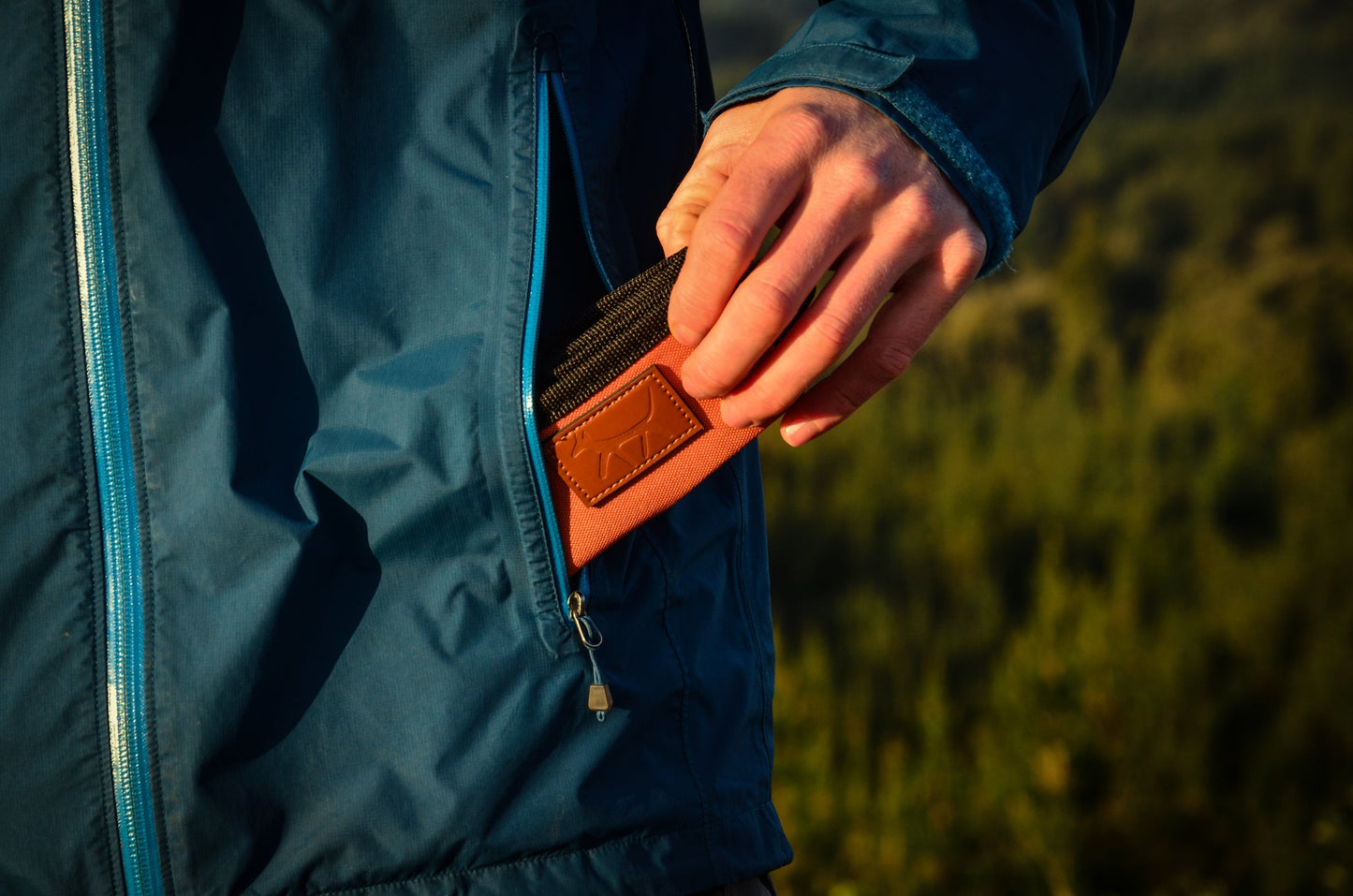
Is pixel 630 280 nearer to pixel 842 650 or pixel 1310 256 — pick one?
pixel 842 650

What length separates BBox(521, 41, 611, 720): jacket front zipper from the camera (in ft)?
3.00

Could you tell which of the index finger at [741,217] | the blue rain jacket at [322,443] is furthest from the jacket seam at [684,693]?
the index finger at [741,217]

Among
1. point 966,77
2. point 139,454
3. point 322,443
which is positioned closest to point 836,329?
point 966,77

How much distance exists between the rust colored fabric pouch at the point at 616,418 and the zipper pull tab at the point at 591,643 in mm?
34

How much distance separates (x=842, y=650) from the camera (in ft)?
11.9

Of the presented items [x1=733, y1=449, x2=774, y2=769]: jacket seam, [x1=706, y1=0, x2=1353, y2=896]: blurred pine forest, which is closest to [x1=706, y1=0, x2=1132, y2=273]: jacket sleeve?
[x1=733, y1=449, x2=774, y2=769]: jacket seam

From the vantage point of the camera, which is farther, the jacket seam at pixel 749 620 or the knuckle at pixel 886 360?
the jacket seam at pixel 749 620

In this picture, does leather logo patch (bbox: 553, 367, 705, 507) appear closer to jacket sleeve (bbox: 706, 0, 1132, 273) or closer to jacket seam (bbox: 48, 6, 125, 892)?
jacket sleeve (bbox: 706, 0, 1132, 273)

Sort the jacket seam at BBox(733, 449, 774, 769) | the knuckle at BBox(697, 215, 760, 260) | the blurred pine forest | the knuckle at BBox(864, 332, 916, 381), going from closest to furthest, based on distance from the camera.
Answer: the knuckle at BBox(697, 215, 760, 260) < the knuckle at BBox(864, 332, 916, 381) < the jacket seam at BBox(733, 449, 774, 769) < the blurred pine forest

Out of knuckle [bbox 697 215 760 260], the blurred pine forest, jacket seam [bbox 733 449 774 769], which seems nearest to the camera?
knuckle [bbox 697 215 760 260]

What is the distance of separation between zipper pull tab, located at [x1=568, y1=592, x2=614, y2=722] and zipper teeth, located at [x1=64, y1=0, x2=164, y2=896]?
0.41m

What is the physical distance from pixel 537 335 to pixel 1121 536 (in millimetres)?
3277

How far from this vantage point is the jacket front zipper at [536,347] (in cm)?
91

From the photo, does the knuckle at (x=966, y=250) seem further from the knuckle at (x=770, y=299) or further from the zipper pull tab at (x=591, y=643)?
the zipper pull tab at (x=591, y=643)
